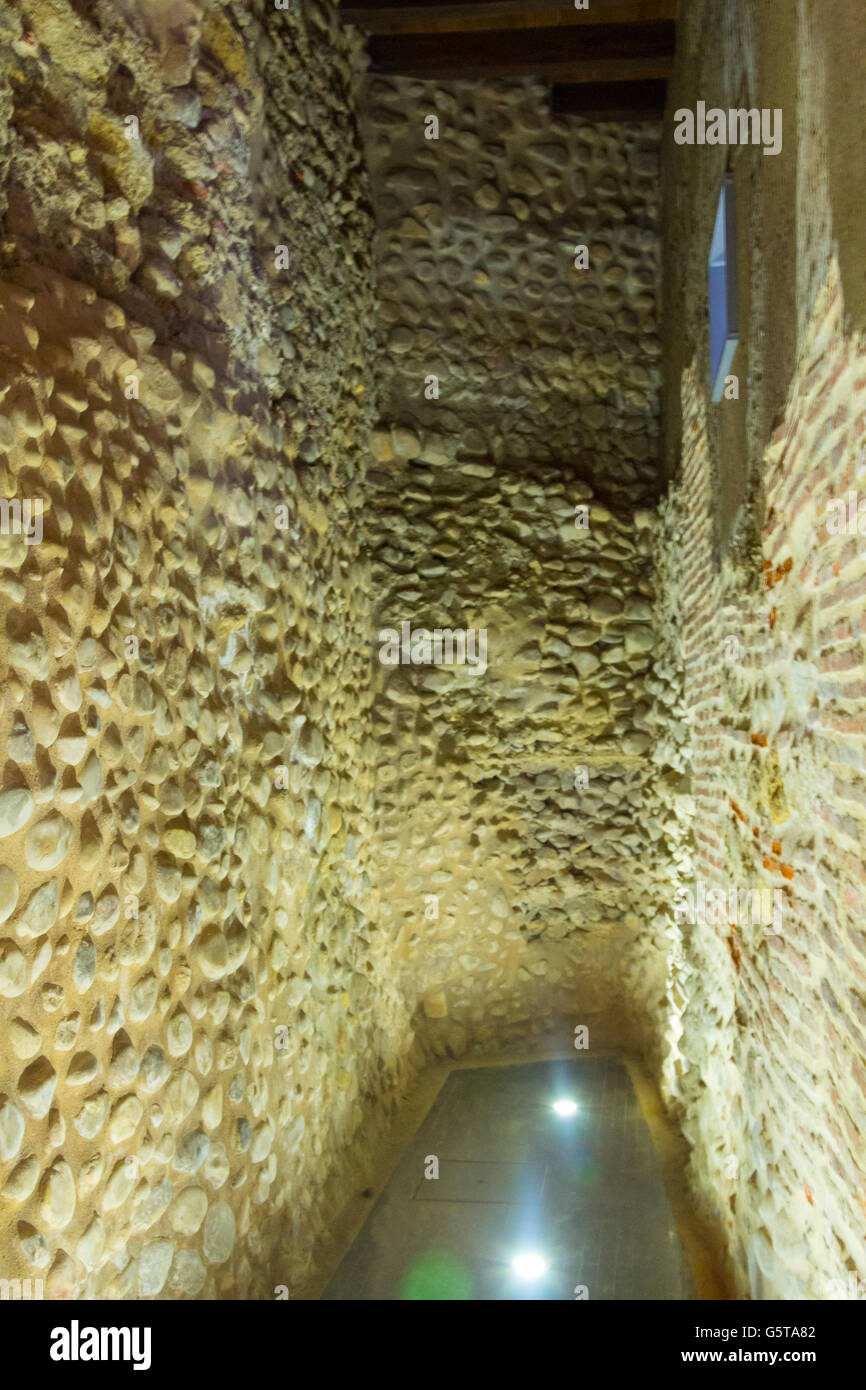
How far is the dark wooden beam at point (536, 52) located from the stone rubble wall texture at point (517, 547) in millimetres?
172

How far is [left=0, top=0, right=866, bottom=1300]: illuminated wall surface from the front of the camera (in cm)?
177

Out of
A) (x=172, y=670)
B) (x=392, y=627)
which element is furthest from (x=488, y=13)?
(x=172, y=670)

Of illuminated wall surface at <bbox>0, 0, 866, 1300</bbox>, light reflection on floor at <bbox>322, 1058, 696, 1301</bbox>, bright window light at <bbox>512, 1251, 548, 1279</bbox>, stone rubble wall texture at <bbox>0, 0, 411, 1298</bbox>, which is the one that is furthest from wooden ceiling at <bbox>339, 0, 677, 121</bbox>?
bright window light at <bbox>512, 1251, 548, 1279</bbox>

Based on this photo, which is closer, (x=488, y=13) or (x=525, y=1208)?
(x=525, y=1208)

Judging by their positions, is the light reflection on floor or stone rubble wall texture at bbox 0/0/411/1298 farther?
the light reflection on floor

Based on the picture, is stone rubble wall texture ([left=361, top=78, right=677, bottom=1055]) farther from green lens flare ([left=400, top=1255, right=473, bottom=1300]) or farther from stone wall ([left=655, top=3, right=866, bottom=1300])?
green lens flare ([left=400, top=1255, right=473, bottom=1300])

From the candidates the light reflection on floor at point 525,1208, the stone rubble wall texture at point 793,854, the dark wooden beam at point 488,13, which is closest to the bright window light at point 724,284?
the stone rubble wall texture at point 793,854

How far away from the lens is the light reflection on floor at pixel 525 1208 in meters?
2.83

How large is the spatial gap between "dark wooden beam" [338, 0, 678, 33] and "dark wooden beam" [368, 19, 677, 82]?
52 mm

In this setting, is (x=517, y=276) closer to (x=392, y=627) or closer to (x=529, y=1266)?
(x=392, y=627)

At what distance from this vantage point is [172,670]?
7.59 ft

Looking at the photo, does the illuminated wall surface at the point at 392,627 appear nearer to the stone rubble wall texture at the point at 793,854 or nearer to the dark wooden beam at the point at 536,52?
the stone rubble wall texture at the point at 793,854

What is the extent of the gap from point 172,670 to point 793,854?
1.47 m

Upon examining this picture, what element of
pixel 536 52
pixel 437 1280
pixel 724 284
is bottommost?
pixel 437 1280
